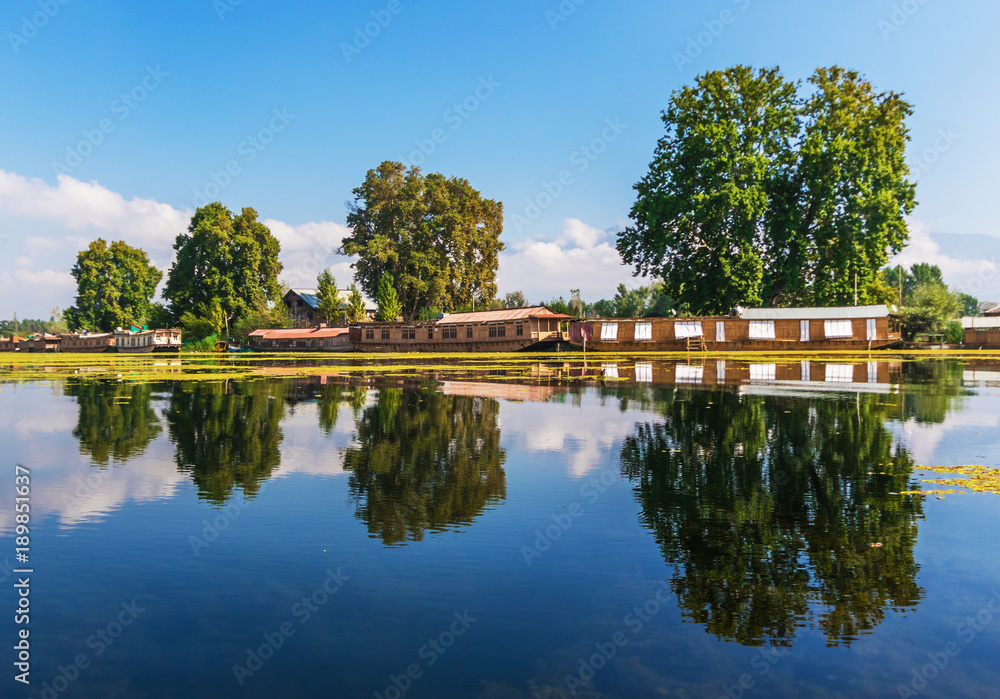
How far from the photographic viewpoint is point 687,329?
61312 millimetres

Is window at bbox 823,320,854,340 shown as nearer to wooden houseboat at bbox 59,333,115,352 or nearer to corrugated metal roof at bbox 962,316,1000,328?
corrugated metal roof at bbox 962,316,1000,328

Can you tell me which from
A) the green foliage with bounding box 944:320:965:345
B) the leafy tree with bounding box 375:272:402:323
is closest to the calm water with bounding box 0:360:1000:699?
the leafy tree with bounding box 375:272:402:323

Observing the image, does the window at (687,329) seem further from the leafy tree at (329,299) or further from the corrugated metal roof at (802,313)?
the leafy tree at (329,299)

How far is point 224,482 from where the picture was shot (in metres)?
9.55

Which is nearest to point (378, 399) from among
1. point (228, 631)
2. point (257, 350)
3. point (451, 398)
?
point (451, 398)

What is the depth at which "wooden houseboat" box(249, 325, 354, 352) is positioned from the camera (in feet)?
280

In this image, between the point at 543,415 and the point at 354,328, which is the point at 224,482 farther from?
the point at 354,328

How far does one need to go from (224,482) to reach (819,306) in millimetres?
62156

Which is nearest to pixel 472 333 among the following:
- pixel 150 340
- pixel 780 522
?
pixel 150 340
